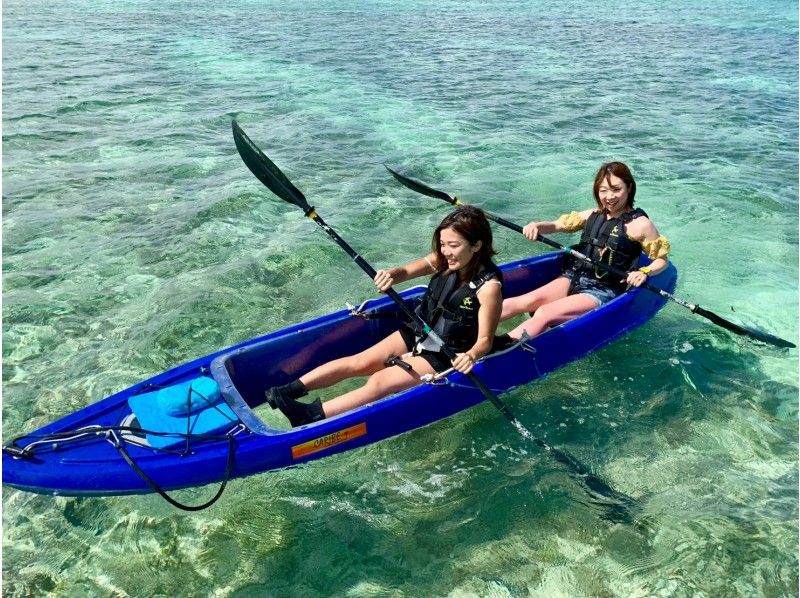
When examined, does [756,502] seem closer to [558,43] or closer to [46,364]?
[46,364]

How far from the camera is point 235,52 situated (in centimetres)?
1766

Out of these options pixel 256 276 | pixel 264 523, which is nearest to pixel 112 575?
pixel 264 523

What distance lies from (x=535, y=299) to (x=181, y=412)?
295 centimetres

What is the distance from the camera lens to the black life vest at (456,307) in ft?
14.4

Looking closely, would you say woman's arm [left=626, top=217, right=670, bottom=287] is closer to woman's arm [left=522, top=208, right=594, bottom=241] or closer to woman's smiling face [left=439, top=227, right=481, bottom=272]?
woman's arm [left=522, top=208, right=594, bottom=241]

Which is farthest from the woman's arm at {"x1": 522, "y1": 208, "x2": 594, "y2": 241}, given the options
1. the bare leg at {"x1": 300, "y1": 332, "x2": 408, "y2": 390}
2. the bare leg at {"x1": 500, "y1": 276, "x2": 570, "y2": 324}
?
the bare leg at {"x1": 300, "y1": 332, "x2": 408, "y2": 390}

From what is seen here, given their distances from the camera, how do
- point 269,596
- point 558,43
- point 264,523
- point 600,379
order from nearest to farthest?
1. point 269,596
2. point 264,523
3. point 600,379
4. point 558,43

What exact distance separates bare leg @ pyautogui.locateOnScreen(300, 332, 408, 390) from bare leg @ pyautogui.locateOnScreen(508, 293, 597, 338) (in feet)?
3.41

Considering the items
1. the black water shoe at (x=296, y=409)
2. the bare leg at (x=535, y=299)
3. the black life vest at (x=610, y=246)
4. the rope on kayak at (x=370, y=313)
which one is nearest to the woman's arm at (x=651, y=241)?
the black life vest at (x=610, y=246)

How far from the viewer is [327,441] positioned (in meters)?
3.98

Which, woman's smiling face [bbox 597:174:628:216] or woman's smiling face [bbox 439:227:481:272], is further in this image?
woman's smiling face [bbox 597:174:628:216]

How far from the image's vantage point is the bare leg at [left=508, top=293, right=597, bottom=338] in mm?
5188

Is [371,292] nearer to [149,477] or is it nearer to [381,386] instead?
[381,386]

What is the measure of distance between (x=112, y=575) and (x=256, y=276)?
357 cm
